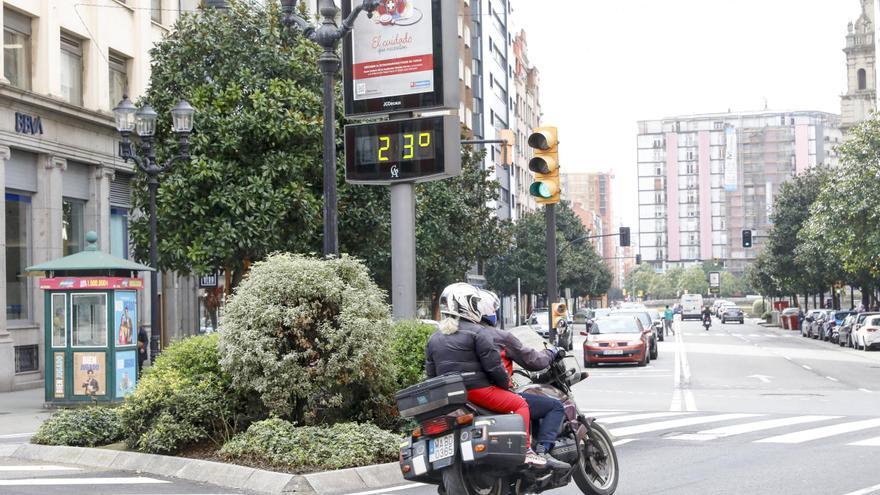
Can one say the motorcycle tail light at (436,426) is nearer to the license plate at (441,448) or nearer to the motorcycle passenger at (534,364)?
the license plate at (441,448)

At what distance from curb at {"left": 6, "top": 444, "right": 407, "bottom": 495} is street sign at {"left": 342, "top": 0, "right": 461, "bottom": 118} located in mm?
6141

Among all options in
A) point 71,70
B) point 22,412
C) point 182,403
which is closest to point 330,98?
point 182,403

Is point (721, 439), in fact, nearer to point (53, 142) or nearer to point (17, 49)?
point (53, 142)

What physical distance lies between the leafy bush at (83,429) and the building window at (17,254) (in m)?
15.1

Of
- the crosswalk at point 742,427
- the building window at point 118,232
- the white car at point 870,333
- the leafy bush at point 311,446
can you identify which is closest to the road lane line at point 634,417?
the crosswalk at point 742,427

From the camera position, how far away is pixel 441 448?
27.1ft

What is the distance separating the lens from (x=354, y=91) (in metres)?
16.3

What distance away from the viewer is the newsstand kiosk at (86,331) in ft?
64.3

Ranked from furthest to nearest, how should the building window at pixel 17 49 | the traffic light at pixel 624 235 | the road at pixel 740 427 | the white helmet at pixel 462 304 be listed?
1. the traffic light at pixel 624 235
2. the building window at pixel 17 49
3. the road at pixel 740 427
4. the white helmet at pixel 462 304

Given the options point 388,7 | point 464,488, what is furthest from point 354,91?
point 464,488

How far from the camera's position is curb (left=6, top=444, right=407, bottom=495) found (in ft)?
33.7

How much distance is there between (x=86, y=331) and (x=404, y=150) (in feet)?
24.6

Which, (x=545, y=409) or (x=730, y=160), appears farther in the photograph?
(x=730, y=160)

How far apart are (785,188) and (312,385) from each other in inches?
2722
